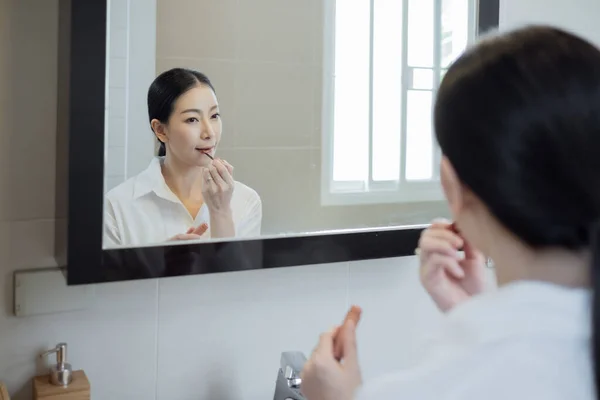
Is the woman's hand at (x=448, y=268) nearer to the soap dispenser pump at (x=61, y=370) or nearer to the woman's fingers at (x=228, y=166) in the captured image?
the woman's fingers at (x=228, y=166)

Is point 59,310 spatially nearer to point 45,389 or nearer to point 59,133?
point 45,389

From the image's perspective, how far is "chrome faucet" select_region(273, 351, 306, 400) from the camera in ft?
3.13

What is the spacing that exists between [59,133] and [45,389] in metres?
0.33

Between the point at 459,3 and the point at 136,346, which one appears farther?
the point at 459,3

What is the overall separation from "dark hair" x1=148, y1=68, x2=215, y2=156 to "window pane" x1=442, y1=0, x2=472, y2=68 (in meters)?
0.45

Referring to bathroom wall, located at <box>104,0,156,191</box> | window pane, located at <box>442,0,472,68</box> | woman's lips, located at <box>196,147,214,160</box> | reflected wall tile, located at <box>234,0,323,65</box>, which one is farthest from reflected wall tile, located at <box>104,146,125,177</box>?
window pane, located at <box>442,0,472,68</box>

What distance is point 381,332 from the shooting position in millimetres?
1165

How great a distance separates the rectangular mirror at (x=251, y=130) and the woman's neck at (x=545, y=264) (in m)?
0.44

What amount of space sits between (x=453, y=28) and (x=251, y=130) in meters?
0.43

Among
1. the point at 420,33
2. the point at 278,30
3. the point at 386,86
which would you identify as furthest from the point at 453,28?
the point at 278,30

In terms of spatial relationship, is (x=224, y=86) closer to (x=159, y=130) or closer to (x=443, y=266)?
(x=159, y=130)

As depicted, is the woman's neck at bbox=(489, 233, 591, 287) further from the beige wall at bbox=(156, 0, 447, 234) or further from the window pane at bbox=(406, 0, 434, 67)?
the window pane at bbox=(406, 0, 434, 67)

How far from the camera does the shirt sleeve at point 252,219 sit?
3.18ft

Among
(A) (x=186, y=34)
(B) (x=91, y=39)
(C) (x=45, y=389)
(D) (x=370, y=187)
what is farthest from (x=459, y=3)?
(C) (x=45, y=389)
